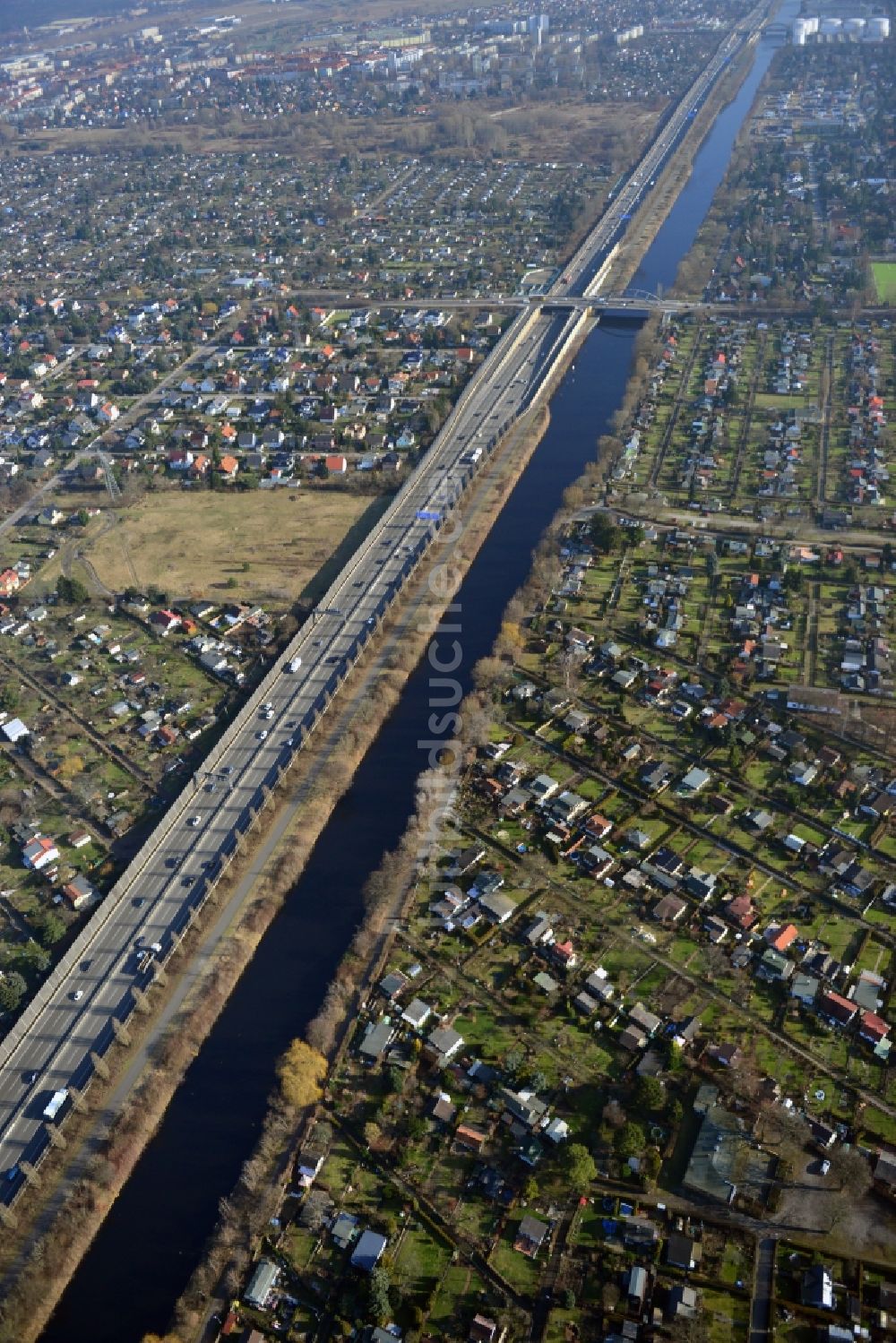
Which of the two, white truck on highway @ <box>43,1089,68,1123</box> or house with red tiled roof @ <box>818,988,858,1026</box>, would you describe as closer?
white truck on highway @ <box>43,1089,68,1123</box>

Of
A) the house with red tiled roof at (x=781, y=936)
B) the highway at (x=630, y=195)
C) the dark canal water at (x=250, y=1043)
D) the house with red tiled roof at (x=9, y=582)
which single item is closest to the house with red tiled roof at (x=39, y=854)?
the dark canal water at (x=250, y=1043)

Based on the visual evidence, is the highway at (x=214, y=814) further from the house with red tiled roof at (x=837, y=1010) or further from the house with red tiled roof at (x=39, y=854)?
the house with red tiled roof at (x=837, y=1010)

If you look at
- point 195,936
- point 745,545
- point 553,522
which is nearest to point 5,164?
point 553,522

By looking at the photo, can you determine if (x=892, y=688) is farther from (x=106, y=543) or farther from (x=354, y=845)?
(x=106, y=543)

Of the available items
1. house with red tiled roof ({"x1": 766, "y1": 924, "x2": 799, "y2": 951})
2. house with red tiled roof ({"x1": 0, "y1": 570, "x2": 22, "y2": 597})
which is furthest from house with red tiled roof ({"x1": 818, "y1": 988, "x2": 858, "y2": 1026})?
house with red tiled roof ({"x1": 0, "y1": 570, "x2": 22, "y2": 597})

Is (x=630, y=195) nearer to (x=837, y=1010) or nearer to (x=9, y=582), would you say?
(x=9, y=582)

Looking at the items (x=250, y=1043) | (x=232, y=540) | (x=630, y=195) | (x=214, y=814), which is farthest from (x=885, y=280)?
(x=250, y=1043)

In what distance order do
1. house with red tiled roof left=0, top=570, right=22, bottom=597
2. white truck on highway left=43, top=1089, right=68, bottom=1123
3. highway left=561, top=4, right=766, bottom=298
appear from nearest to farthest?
white truck on highway left=43, top=1089, right=68, bottom=1123 < house with red tiled roof left=0, top=570, right=22, bottom=597 < highway left=561, top=4, right=766, bottom=298

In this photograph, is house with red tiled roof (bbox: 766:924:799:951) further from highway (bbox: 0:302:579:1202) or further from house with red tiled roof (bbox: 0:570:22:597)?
house with red tiled roof (bbox: 0:570:22:597)
